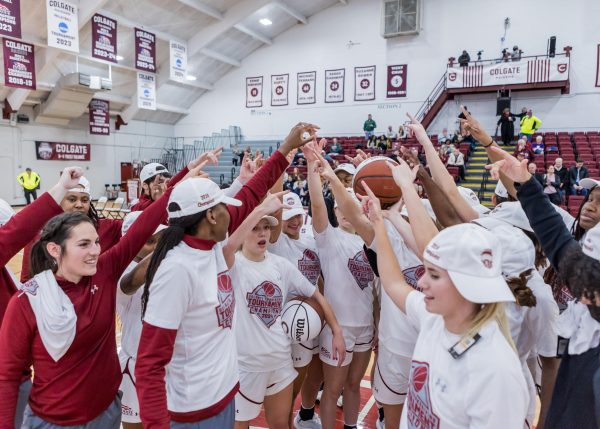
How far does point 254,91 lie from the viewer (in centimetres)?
2364

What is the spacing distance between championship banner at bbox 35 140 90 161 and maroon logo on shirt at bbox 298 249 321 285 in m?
21.6

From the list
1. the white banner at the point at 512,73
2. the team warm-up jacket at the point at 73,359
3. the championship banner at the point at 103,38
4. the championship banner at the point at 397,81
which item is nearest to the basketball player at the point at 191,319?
the team warm-up jacket at the point at 73,359

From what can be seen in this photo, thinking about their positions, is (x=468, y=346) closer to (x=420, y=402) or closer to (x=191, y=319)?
(x=420, y=402)

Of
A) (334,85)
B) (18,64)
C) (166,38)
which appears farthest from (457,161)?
(18,64)

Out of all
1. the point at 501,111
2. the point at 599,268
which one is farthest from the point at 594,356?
the point at 501,111

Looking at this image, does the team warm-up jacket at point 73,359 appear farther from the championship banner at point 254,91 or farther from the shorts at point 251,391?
the championship banner at point 254,91

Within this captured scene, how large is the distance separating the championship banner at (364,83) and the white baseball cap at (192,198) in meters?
19.8

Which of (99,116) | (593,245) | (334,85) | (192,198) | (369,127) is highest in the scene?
(334,85)

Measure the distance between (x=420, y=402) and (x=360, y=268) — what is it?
161 cm

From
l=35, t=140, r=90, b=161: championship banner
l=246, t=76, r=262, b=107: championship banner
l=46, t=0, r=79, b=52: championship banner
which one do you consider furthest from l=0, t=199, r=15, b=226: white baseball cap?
l=246, t=76, r=262, b=107: championship banner

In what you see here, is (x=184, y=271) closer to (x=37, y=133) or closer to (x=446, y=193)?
(x=446, y=193)

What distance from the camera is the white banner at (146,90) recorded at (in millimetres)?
18188

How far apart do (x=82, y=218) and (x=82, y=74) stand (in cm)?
1842

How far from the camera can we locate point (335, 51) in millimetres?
21438
